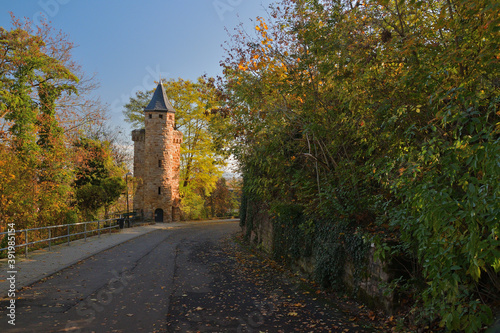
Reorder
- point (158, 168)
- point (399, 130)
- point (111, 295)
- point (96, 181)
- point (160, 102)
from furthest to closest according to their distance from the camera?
point (160, 102) → point (158, 168) → point (96, 181) → point (111, 295) → point (399, 130)

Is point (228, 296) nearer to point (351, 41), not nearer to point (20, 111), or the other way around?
point (351, 41)

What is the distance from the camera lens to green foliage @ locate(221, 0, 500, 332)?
3.36 m

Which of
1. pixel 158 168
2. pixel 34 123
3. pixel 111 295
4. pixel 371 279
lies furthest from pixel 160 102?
pixel 371 279

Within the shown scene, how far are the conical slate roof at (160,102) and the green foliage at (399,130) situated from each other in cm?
2101

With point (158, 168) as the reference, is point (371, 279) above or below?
below

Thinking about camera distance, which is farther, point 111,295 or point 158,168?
point 158,168

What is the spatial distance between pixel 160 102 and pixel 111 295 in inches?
1051

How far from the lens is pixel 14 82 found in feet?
47.6

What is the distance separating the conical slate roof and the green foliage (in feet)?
68.9

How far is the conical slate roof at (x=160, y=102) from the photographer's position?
1222 inches

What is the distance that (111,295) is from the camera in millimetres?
6742

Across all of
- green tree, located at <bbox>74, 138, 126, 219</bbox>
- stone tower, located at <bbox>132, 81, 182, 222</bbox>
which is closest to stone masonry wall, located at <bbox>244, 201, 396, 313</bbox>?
green tree, located at <bbox>74, 138, 126, 219</bbox>

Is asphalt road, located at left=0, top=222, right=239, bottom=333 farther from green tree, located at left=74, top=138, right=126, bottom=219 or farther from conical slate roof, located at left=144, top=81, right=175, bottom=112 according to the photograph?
conical slate roof, located at left=144, top=81, right=175, bottom=112

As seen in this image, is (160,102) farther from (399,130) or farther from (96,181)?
(399,130)
